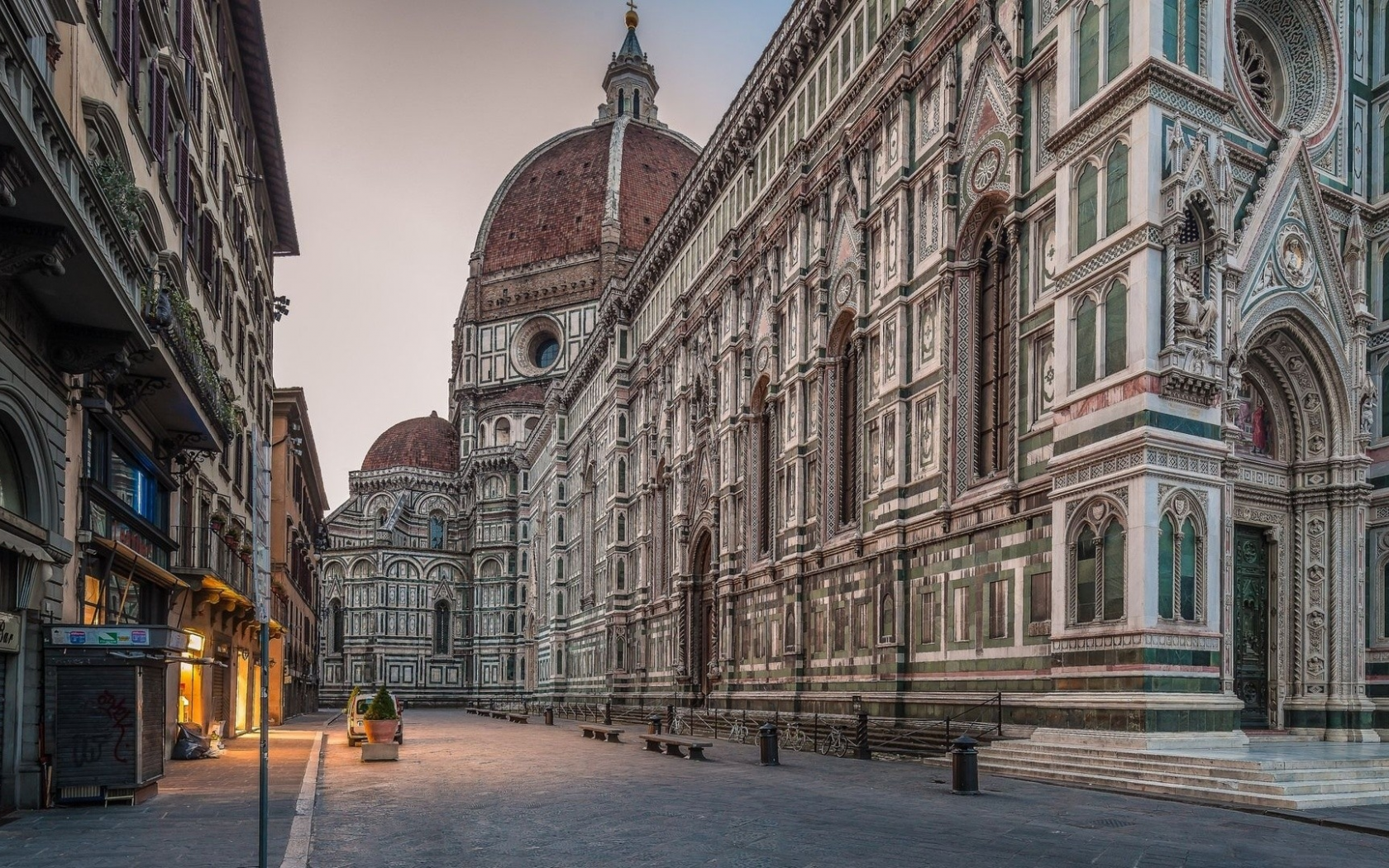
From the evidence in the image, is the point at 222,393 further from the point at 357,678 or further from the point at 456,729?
the point at 357,678

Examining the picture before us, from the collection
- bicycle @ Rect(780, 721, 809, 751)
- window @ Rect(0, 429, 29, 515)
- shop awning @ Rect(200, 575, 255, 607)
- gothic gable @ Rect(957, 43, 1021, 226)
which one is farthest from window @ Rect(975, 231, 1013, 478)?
window @ Rect(0, 429, 29, 515)

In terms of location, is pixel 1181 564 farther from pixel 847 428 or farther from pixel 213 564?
pixel 213 564

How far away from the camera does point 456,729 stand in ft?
151

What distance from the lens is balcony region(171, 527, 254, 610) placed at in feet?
88.8

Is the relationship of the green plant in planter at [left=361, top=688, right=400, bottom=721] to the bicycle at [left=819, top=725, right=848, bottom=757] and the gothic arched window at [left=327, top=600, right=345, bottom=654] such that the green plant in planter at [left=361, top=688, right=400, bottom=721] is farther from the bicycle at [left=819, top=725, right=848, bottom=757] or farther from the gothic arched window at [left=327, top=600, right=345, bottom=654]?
the gothic arched window at [left=327, top=600, right=345, bottom=654]

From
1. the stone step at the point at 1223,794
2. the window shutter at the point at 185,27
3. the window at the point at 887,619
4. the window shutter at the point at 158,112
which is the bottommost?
the stone step at the point at 1223,794

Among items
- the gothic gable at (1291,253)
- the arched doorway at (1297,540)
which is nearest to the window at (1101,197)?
the gothic gable at (1291,253)

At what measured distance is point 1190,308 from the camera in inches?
819

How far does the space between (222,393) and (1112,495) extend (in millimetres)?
19349

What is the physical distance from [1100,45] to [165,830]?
64.0ft

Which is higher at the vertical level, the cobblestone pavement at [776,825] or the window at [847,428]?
the window at [847,428]

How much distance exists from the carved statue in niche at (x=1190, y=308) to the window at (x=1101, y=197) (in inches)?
52.5

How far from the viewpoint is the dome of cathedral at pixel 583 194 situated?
104875 mm

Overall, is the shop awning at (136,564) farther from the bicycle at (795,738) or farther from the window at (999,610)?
the window at (999,610)
